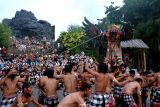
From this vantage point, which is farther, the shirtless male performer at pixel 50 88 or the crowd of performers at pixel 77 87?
the shirtless male performer at pixel 50 88

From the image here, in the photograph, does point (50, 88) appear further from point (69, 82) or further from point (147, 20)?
point (147, 20)

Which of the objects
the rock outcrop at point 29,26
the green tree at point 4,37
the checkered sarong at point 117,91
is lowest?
the checkered sarong at point 117,91

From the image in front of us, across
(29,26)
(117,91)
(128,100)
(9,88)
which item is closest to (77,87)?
(128,100)

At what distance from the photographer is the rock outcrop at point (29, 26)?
84250mm

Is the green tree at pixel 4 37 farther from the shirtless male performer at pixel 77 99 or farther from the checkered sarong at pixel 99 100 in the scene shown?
the shirtless male performer at pixel 77 99

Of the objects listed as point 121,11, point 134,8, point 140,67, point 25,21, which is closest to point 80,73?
point 140,67

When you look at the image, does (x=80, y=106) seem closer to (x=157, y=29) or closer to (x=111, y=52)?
(x=111, y=52)

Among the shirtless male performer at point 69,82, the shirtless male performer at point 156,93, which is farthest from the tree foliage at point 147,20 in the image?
the shirtless male performer at point 69,82

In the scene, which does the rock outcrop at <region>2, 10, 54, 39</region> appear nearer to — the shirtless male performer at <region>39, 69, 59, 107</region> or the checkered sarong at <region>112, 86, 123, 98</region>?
the checkered sarong at <region>112, 86, 123, 98</region>

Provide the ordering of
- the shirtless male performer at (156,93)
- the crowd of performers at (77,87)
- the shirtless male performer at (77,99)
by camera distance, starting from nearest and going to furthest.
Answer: the shirtless male performer at (77,99) < the crowd of performers at (77,87) < the shirtless male performer at (156,93)

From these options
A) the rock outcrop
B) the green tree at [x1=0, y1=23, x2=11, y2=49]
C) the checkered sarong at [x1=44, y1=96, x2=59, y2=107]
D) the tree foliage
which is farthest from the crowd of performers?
the rock outcrop

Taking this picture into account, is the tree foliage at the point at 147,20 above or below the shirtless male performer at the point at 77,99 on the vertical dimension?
above

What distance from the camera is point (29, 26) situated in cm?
8550

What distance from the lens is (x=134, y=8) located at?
A: 115 ft
